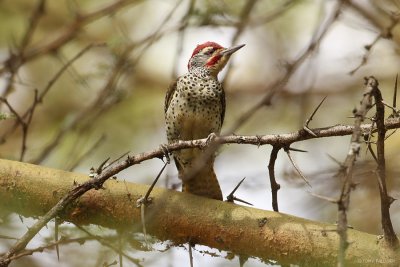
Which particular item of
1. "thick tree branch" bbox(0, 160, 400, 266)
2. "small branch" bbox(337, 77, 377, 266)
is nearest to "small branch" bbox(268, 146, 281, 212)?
A: "thick tree branch" bbox(0, 160, 400, 266)

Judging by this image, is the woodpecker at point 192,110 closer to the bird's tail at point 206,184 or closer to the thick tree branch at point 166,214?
the bird's tail at point 206,184

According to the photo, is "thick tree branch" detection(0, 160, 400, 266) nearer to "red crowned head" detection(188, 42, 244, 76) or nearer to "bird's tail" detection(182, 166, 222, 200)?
"bird's tail" detection(182, 166, 222, 200)

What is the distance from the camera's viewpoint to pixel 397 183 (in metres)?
3.94

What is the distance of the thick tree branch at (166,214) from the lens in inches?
129

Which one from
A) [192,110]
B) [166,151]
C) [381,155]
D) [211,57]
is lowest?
[381,155]

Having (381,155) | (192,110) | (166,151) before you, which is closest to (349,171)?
(381,155)

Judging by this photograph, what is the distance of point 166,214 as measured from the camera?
11.3 ft

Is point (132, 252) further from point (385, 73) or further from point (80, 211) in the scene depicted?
point (385, 73)

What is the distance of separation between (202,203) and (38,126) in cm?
416

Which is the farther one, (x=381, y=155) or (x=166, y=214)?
(x=166, y=214)

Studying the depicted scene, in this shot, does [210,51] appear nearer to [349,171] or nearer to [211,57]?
[211,57]

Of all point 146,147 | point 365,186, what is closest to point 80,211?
point 365,186

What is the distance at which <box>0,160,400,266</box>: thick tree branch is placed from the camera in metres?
3.29

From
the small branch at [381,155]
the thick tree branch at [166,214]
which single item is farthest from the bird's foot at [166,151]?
the small branch at [381,155]
